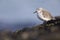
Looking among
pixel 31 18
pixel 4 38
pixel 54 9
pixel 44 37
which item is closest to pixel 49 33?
pixel 44 37

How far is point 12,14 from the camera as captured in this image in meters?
3.69

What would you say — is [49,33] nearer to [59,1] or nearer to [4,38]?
[4,38]

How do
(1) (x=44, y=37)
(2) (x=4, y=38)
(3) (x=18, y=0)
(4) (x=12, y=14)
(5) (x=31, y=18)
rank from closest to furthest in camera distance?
(1) (x=44, y=37) < (2) (x=4, y=38) < (5) (x=31, y=18) < (4) (x=12, y=14) < (3) (x=18, y=0)

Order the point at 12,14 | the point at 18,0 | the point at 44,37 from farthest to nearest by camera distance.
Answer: the point at 18,0
the point at 12,14
the point at 44,37

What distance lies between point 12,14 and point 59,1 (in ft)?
2.68

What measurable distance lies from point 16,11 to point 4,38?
235cm

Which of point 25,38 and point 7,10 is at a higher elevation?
point 7,10

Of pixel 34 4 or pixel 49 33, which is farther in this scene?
pixel 34 4

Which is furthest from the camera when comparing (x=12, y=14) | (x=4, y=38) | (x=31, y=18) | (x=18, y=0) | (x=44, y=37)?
(x=18, y=0)

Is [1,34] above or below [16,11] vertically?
below

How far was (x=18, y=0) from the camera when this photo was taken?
4.05 m

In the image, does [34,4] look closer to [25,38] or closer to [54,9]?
[54,9]

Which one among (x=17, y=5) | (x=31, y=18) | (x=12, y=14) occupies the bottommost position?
(x=31, y=18)

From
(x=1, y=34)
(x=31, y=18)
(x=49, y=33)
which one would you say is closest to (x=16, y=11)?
(x=31, y=18)
